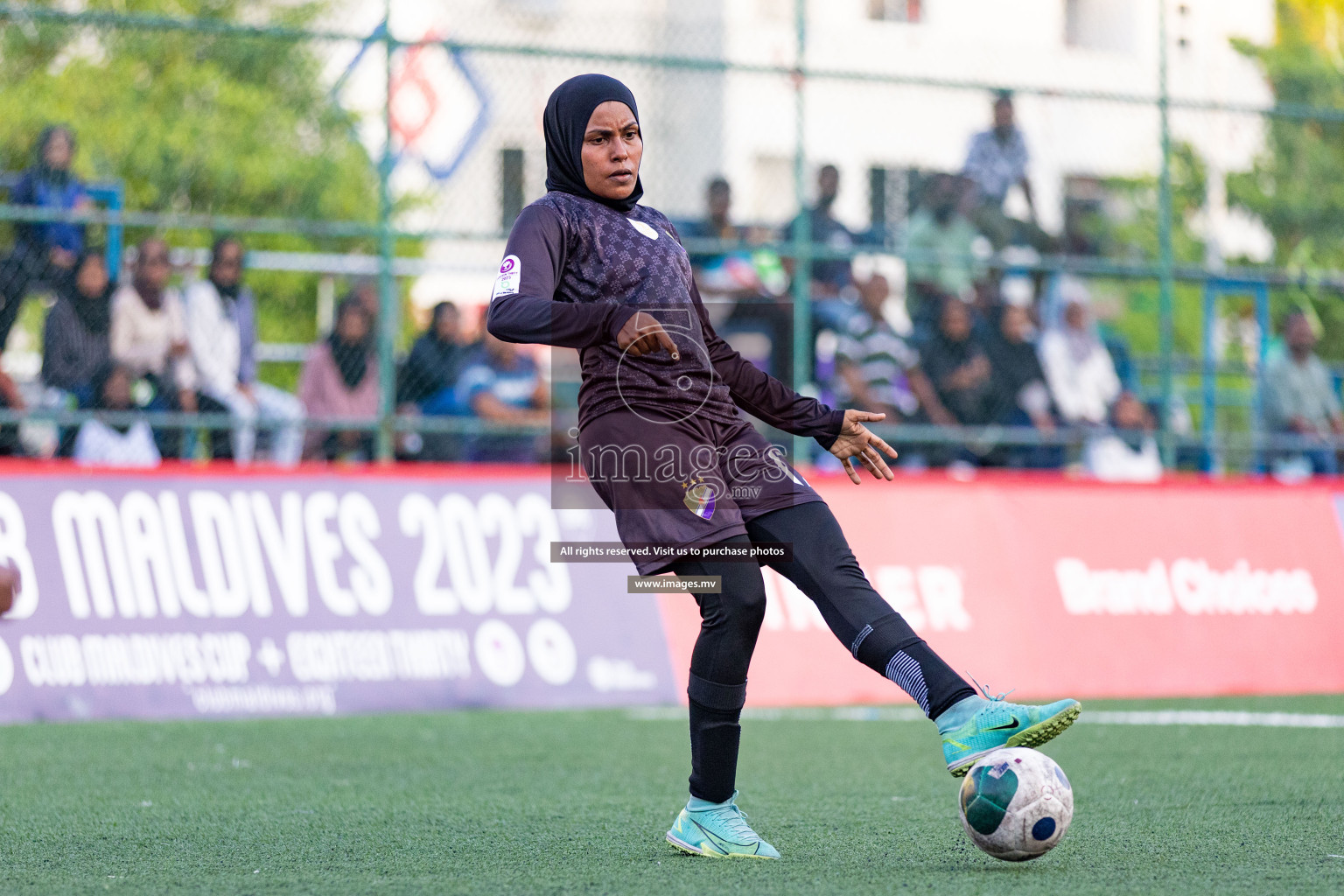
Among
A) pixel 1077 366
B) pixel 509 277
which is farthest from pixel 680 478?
pixel 1077 366

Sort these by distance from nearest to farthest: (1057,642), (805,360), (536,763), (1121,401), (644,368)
A: (644,368)
(536,763)
(1057,642)
(805,360)
(1121,401)

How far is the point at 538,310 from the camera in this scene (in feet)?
13.3

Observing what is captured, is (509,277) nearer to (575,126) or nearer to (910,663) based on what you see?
(575,126)

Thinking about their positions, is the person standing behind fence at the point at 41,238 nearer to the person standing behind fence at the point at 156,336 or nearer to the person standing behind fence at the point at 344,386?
the person standing behind fence at the point at 156,336

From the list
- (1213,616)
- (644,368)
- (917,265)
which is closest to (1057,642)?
(1213,616)

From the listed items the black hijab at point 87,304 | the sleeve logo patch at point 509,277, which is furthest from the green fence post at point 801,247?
the sleeve logo patch at point 509,277

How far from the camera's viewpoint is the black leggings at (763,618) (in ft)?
13.7

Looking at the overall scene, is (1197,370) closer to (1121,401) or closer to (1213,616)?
(1121,401)

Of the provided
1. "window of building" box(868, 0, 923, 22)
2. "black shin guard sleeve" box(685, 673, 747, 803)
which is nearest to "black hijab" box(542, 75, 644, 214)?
"black shin guard sleeve" box(685, 673, 747, 803)

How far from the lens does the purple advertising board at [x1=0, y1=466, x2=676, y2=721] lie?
8438 millimetres

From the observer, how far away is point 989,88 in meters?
11.2

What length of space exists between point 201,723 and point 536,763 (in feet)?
7.68

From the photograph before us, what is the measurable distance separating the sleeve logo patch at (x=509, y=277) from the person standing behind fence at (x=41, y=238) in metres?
6.08

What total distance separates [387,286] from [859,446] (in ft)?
19.6
